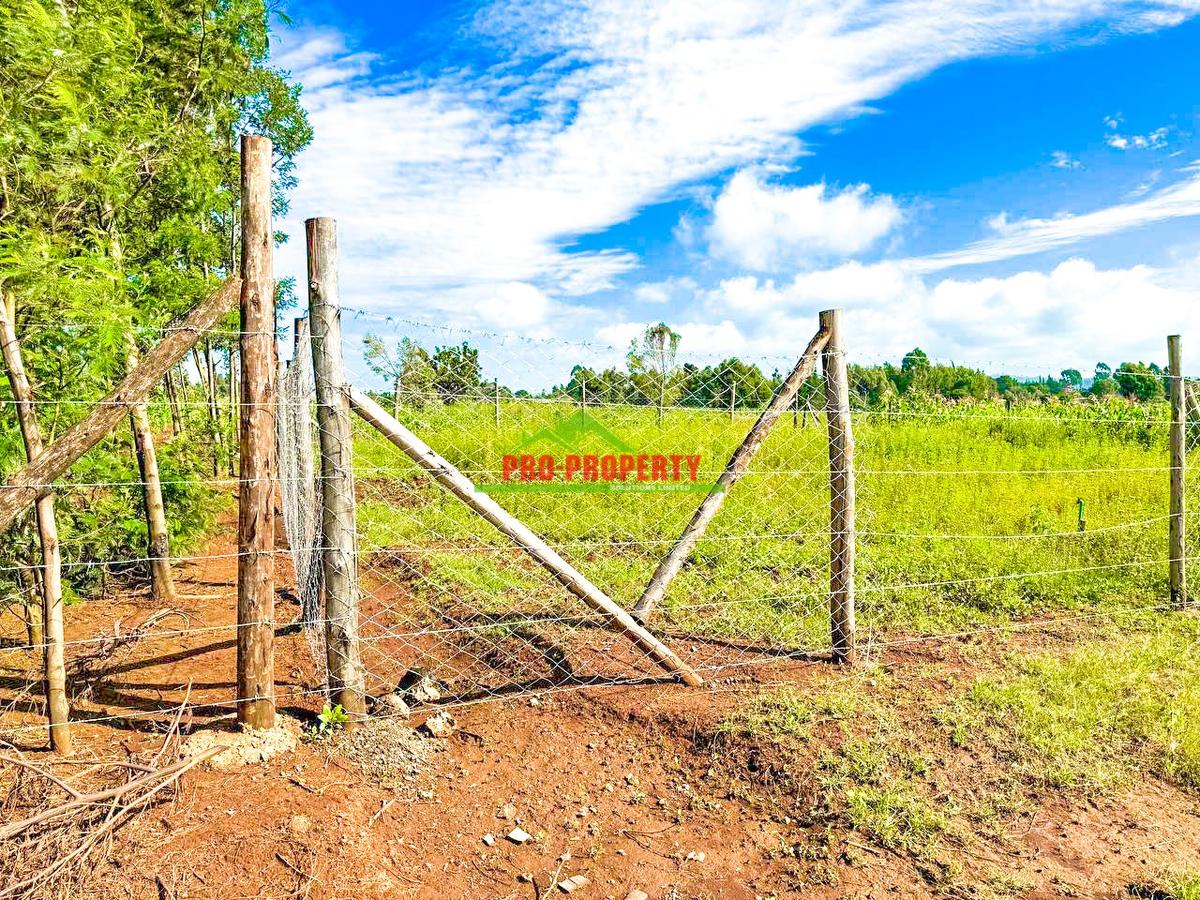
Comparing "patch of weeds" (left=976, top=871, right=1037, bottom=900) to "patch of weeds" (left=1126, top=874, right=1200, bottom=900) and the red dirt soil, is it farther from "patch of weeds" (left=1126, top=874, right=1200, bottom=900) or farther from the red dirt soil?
"patch of weeds" (left=1126, top=874, right=1200, bottom=900)

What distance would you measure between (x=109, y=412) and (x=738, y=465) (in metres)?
3.43

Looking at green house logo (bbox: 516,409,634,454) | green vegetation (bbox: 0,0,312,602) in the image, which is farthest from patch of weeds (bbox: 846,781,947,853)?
green vegetation (bbox: 0,0,312,602)

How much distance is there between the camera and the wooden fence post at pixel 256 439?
3.40 m

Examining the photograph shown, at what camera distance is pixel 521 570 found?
675 centimetres

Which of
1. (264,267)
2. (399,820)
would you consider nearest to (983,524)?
(399,820)

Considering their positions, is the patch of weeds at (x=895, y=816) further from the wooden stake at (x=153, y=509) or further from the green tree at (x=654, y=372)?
the wooden stake at (x=153, y=509)

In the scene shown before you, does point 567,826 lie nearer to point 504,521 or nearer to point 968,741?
point 504,521

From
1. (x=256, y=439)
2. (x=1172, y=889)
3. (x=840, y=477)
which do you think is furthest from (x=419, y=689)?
(x=1172, y=889)

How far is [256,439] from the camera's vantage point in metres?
3.45

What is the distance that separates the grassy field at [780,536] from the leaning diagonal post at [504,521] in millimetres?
193

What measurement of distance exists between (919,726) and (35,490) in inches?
175

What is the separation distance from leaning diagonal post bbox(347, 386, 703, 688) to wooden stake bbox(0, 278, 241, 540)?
71 centimetres

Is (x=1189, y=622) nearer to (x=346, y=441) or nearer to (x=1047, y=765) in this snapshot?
(x=1047, y=765)

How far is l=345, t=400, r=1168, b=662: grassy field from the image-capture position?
5.68m
